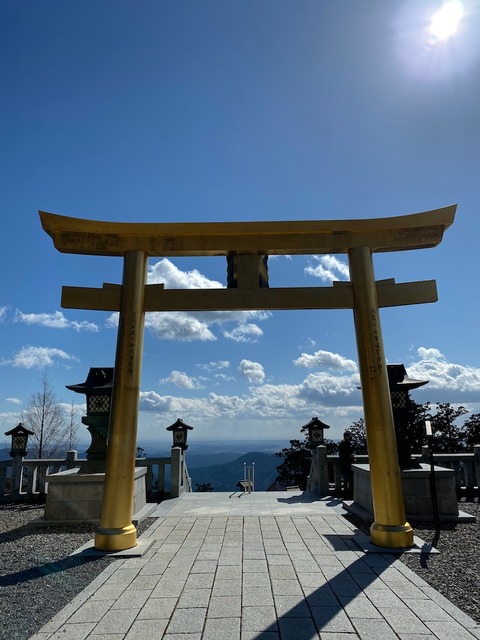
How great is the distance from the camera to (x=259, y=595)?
392 centimetres

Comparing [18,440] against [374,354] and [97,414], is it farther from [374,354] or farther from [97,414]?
[374,354]

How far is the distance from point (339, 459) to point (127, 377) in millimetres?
6665

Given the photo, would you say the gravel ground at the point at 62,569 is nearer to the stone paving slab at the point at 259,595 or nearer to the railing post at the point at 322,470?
the stone paving slab at the point at 259,595

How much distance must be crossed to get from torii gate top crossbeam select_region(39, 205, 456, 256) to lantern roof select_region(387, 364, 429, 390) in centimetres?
322

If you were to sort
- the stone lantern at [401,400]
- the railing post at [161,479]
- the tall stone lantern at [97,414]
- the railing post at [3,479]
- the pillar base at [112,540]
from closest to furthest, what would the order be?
1. the pillar base at [112,540]
2. the stone lantern at [401,400]
3. the tall stone lantern at [97,414]
4. the railing post at [3,479]
5. the railing post at [161,479]

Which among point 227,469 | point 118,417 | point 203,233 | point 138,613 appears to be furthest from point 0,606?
point 227,469

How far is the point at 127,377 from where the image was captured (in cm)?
582

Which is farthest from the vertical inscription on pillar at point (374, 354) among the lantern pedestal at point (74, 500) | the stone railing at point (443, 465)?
the lantern pedestal at point (74, 500)

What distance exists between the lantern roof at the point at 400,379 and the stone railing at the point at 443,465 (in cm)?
205

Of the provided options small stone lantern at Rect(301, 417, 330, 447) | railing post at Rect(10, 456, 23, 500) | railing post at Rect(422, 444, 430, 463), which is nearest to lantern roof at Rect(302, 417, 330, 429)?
small stone lantern at Rect(301, 417, 330, 447)

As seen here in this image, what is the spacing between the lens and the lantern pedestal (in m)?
7.50

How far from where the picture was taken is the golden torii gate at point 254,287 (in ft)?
19.0

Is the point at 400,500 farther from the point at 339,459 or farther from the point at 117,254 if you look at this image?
the point at 117,254

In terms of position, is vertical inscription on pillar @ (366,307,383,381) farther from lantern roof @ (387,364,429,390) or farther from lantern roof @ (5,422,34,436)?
lantern roof @ (5,422,34,436)
